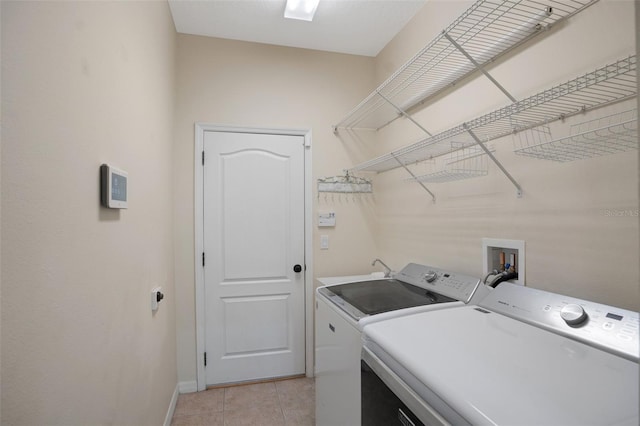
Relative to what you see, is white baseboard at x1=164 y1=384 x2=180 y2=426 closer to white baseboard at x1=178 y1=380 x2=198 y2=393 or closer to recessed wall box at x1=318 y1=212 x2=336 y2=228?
white baseboard at x1=178 y1=380 x2=198 y2=393

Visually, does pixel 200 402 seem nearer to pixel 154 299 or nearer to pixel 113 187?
pixel 154 299

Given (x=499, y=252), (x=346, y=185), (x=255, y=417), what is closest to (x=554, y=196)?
(x=499, y=252)

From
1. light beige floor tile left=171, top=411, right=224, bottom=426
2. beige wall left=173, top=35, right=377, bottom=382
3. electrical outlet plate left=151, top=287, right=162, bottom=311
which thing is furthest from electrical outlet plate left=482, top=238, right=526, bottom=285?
light beige floor tile left=171, top=411, right=224, bottom=426

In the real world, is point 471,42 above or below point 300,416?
above

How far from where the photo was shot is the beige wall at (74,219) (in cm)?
60

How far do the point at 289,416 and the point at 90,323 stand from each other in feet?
5.45

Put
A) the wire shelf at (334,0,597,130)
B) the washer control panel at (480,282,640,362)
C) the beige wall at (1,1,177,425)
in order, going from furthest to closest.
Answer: the wire shelf at (334,0,597,130)
the washer control panel at (480,282,640,362)
the beige wall at (1,1,177,425)

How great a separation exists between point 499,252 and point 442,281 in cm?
32

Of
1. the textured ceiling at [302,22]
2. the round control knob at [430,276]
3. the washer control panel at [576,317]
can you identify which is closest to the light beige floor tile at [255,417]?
the round control knob at [430,276]

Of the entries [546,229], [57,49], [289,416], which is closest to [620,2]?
[546,229]

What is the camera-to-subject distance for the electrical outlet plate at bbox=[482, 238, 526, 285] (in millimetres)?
1377

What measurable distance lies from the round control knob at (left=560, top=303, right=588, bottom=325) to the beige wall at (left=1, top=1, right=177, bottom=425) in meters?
1.45

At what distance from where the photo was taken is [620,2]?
1.03 m

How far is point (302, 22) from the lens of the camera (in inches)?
90.0
